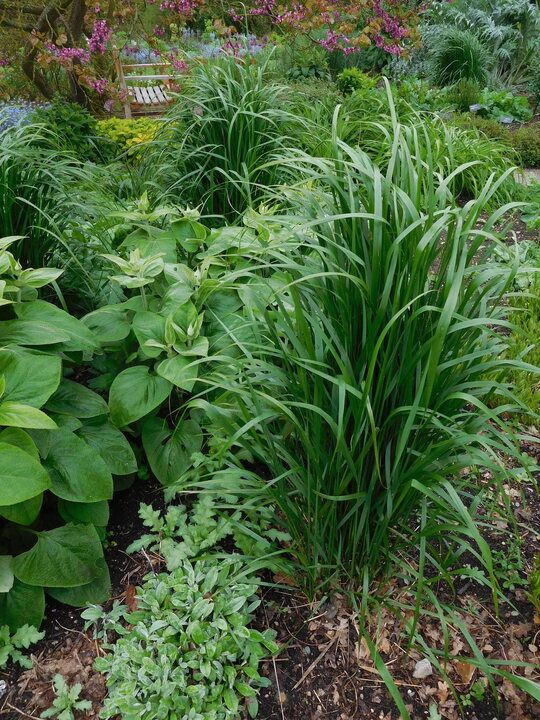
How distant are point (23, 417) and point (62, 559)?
432mm

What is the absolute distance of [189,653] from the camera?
4.60 ft

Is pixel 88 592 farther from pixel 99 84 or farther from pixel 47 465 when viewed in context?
pixel 99 84

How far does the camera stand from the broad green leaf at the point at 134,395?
5.87ft

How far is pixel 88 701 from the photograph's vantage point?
141 centimetres

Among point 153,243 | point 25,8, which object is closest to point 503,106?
point 25,8

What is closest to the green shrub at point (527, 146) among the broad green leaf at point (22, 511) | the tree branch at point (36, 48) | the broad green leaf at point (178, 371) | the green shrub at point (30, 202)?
the tree branch at point (36, 48)

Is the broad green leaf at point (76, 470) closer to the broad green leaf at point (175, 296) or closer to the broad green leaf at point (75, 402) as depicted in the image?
the broad green leaf at point (75, 402)

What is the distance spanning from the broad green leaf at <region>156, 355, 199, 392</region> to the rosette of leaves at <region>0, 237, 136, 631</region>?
24 cm

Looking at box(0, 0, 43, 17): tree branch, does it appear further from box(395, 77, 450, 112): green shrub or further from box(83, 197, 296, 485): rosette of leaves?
box(83, 197, 296, 485): rosette of leaves

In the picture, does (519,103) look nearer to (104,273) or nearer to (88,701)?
(104,273)

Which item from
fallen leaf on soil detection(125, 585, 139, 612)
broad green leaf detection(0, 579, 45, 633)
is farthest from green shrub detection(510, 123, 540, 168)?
broad green leaf detection(0, 579, 45, 633)

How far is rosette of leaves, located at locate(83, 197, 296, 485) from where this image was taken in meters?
1.80

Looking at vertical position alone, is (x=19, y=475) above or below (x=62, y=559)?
above

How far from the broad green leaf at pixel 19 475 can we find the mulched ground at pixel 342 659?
520 mm
